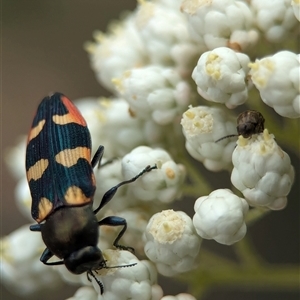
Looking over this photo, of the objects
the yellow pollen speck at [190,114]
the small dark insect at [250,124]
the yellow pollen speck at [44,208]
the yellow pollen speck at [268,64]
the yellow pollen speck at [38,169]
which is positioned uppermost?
the yellow pollen speck at [268,64]

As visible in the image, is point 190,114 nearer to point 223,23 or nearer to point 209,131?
point 209,131

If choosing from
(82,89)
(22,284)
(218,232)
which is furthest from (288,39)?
(82,89)

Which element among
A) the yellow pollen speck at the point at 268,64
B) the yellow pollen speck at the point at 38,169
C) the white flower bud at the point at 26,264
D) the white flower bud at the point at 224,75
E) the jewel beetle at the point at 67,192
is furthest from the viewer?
→ the white flower bud at the point at 26,264

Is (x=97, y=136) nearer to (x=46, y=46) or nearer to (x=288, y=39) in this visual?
(x=288, y=39)

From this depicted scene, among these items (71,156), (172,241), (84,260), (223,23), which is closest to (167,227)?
(172,241)

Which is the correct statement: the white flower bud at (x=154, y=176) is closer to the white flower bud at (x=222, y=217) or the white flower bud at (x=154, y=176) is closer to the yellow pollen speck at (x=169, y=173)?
the yellow pollen speck at (x=169, y=173)

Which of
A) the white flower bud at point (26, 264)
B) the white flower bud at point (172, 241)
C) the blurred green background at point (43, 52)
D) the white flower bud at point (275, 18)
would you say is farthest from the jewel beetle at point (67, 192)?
the blurred green background at point (43, 52)
